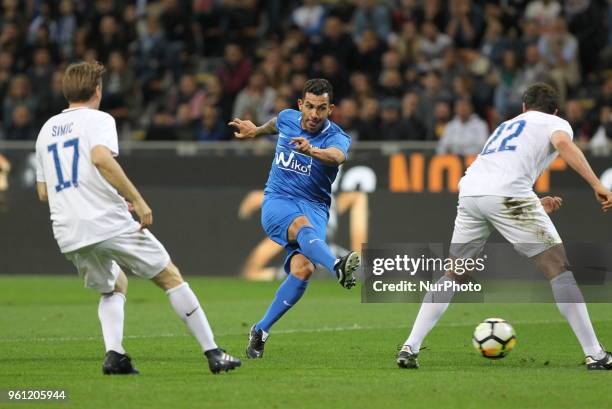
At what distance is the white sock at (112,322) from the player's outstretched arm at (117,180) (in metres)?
0.83

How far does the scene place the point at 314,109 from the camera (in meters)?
10.4

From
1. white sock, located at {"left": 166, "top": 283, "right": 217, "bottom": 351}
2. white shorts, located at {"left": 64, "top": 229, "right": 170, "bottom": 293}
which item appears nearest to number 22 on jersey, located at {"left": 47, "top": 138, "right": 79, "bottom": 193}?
white shorts, located at {"left": 64, "top": 229, "right": 170, "bottom": 293}

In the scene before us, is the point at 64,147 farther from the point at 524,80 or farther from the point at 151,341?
the point at 524,80

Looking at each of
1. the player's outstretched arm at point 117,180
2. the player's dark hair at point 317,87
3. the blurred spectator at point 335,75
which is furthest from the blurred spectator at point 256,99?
the player's outstretched arm at point 117,180

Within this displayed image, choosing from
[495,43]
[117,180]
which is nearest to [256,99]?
[495,43]

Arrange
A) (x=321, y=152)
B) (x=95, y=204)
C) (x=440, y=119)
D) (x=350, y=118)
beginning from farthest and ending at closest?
(x=350, y=118), (x=440, y=119), (x=321, y=152), (x=95, y=204)

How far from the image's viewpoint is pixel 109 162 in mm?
8148

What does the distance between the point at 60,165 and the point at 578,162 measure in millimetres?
3633

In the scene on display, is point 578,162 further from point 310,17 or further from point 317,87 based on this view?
point 310,17

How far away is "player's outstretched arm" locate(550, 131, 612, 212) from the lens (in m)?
8.78

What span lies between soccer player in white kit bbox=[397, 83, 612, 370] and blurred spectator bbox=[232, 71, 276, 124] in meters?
12.2

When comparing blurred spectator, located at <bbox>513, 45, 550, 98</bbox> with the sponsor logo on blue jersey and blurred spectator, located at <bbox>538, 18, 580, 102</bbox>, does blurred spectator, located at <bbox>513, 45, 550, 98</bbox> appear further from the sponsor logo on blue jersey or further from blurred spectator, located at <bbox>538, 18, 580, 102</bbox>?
the sponsor logo on blue jersey

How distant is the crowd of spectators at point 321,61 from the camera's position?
66.9 ft

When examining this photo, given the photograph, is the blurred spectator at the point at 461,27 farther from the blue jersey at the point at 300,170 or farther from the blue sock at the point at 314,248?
the blue sock at the point at 314,248
